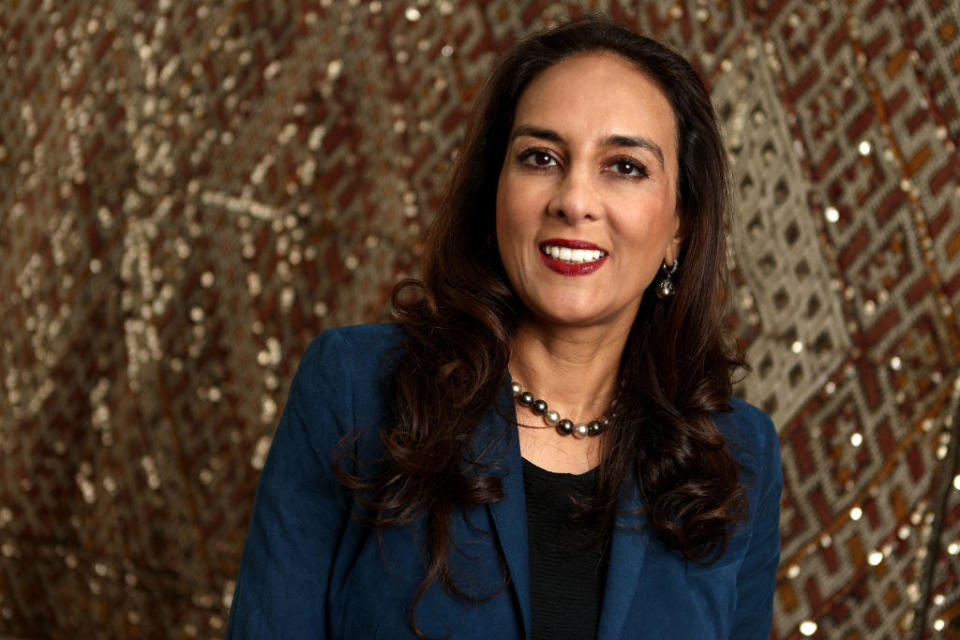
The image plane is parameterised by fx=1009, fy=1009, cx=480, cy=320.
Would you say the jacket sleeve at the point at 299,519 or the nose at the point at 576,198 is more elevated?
the nose at the point at 576,198

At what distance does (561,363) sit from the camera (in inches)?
54.1

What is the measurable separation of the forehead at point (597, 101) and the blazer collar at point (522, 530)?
0.34 m

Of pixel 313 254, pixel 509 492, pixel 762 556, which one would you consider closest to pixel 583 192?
pixel 509 492

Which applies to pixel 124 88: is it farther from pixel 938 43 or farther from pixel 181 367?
pixel 938 43

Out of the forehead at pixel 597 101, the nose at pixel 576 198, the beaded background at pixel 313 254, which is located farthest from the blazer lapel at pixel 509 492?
the beaded background at pixel 313 254

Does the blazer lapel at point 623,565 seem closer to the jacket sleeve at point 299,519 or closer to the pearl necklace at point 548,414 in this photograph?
the pearl necklace at point 548,414

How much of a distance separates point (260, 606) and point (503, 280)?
20.8 inches

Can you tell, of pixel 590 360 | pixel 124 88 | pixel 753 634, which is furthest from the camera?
pixel 124 88

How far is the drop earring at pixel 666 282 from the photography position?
1472 millimetres

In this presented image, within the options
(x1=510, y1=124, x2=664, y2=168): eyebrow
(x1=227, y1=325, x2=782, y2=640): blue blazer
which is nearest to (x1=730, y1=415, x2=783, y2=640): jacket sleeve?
(x1=227, y1=325, x2=782, y2=640): blue blazer

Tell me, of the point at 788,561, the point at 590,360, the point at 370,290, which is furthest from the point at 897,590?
the point at 370,290

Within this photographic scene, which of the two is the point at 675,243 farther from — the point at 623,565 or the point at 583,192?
the point at 623,565

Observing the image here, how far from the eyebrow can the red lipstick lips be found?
0.13 m

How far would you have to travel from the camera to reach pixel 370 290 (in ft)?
6.08
